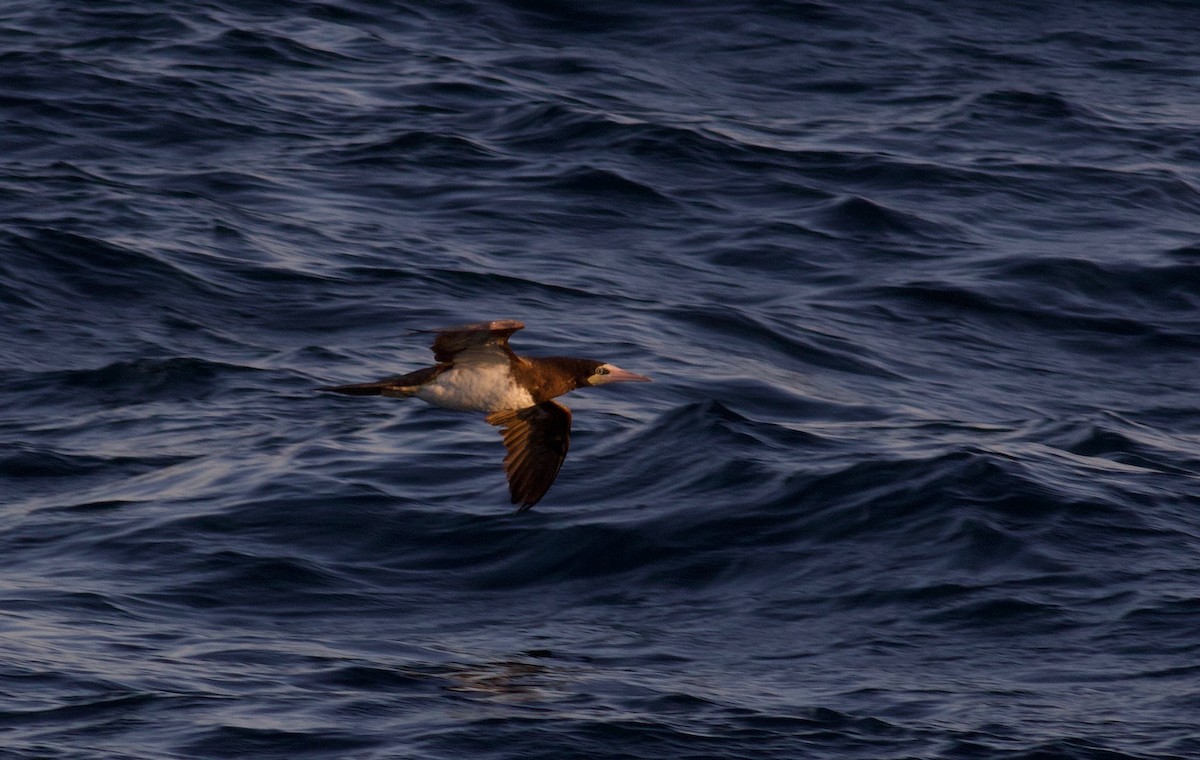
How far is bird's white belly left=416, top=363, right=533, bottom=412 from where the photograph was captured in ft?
27.8

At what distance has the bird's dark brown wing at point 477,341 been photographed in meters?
7.81

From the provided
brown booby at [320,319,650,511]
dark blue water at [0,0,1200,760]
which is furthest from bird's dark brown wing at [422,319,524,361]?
dark blue water at [0,0,1200,760]

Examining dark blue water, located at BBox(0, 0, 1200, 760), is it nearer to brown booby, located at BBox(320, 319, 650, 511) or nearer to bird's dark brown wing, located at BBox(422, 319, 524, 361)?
brown booby, located at BBox(320, 319, 650, 511)

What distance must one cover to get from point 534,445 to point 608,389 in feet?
11.1

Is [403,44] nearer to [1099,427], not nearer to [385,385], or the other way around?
[1099,427]

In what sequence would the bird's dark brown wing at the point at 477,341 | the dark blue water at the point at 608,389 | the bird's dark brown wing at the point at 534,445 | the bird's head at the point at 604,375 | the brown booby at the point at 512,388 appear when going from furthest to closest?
the bird's dark brown wing at the point at 534,445, the bird's head at the point at 604,375, the dark blue water at the point at 608,389, the brown booby at the point at 512,388, the bird's dark brown wing at the point at 477,341

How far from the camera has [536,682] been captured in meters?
8.45

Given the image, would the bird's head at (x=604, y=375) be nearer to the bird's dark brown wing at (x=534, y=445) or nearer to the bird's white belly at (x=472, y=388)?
the bird's dark brown wing at (x=534, y=445)

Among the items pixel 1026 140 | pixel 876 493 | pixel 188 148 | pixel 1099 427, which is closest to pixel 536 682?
pixel 876 493

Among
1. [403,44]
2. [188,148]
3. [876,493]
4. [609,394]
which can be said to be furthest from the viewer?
[403,44]

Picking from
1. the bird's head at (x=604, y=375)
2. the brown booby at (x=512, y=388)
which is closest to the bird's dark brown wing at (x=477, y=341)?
the brown booby at (x=512, y=388)

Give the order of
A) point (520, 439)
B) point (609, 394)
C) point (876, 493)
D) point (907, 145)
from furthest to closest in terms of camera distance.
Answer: point (907, 145) < point (609, 394) < point (876, 493) < point (520, 439)

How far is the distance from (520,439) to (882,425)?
3.27 metres

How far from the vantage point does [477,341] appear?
323 inches
